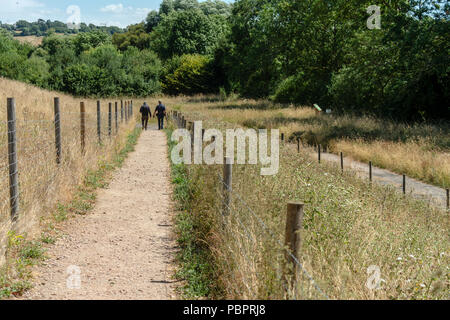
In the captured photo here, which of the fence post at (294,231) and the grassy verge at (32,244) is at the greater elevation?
the fence post at (294,231)

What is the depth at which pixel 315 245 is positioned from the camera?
4793 millimetres

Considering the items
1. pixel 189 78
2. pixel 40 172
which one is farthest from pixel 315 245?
pixel 189 78

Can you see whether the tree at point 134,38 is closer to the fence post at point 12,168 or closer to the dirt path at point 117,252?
the dirt path at point 117,252

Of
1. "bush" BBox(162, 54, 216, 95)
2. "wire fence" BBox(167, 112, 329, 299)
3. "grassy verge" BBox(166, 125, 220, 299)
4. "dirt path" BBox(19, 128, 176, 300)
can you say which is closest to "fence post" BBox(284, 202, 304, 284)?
"wire fence" BBox(167, 112, 329, 299)

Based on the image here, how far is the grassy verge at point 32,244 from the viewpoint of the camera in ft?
16.1

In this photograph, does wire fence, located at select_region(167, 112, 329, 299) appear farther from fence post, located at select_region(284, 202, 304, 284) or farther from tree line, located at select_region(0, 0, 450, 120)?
tree line, located at select_region(0, 0, 450, 120)

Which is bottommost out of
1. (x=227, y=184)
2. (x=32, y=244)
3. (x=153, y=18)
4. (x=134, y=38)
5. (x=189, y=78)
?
(x=32, y=244)

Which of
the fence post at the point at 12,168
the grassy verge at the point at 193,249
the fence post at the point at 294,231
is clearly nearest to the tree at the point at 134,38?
the grassy verge at the point at 193,249

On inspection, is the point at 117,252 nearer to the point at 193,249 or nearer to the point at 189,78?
the point at 193,249

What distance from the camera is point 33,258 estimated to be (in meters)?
5.80

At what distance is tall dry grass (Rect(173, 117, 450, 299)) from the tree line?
57.7ft

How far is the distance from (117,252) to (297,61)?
35994mm

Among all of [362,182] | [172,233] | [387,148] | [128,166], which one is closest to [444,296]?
[172,233]

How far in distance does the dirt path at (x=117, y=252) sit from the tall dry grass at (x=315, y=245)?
68 cm
